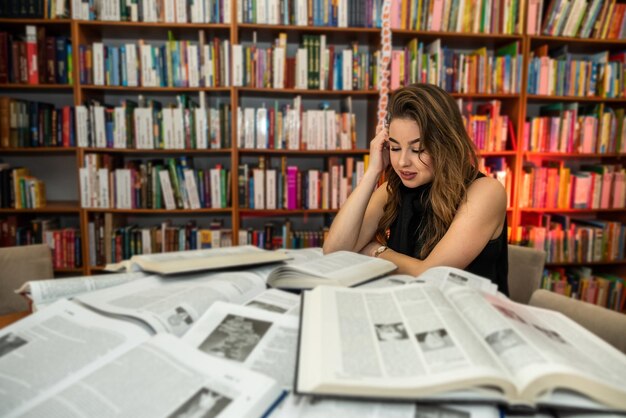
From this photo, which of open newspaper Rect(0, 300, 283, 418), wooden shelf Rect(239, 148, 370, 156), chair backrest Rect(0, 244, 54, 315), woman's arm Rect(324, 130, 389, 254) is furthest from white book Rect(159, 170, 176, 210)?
open newspaper Rect(0, 300, 283, 418)

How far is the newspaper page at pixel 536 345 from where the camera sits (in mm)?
477

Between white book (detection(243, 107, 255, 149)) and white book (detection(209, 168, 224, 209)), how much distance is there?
0.25 m

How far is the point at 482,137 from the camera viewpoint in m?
2.77

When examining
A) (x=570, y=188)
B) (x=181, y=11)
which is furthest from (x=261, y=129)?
(x=570, y=188)

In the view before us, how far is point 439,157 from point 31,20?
96.6 inches

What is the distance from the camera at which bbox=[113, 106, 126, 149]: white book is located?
2541 millimetres

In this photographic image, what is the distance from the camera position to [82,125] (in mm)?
2525

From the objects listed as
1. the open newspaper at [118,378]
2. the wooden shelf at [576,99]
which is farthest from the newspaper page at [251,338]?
the wooden shelf at [576,99]

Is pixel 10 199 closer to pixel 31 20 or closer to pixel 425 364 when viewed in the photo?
pixel 31 20

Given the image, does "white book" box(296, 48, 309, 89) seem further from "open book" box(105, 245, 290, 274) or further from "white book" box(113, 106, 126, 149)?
"open book" box(105, 245, 290, 274)

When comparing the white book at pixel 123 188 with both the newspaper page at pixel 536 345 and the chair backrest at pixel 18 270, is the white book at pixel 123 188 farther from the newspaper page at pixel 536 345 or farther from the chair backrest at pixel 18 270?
the newspaper page at pixel 536 345

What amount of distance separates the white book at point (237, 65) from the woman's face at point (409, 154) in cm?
144

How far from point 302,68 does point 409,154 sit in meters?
Result: 1.46

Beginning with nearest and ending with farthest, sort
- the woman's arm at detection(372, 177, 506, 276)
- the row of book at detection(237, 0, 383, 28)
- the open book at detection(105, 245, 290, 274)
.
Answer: the open book at detection(105, 245, 290, 274) < the woman's arm at detection(372, 177, 506, 276) < the row of book at detection(237, 0, 383, 28)
